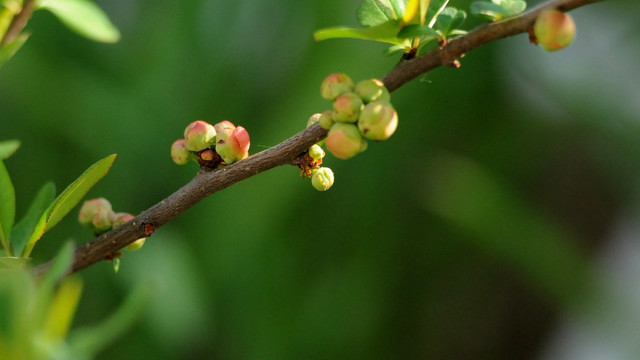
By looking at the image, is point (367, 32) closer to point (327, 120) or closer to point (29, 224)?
point (327, 120)

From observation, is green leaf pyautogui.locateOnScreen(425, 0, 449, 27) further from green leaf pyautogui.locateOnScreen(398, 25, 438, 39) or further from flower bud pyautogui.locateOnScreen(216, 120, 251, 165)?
flower bud pyautogui.locateOnScreen(216, 120, 251, 165)

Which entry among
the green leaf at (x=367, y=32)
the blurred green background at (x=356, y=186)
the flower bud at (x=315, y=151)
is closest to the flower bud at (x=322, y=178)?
the flower bud at (x=315, y=151)

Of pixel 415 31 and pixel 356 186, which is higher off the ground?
pixel 356 186

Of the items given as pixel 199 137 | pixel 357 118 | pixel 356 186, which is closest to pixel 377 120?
pixel 357 118

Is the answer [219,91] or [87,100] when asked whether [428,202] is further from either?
[87,100]

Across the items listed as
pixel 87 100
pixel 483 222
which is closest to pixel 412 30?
pixel 483 222

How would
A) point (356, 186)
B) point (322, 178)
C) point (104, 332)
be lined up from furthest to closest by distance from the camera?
1. point (356, 186)
2. point (322, 178)
3. point (104, 332)
